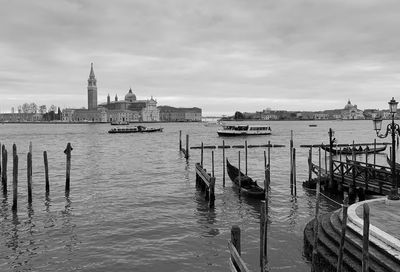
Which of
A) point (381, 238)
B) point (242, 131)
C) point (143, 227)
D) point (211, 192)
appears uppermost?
point (242, 131)

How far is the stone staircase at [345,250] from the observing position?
7629mm

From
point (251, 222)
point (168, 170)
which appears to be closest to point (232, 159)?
point (168, 170)

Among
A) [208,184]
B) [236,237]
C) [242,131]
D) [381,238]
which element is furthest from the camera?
[242,131]

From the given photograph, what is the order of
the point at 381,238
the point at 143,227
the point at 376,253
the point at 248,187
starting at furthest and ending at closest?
the point at 248,187 < the point at 143,227 < the point at 381,238 < the point at 376,253

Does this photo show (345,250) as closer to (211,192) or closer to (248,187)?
(211,192)

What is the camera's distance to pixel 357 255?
826 centimetres

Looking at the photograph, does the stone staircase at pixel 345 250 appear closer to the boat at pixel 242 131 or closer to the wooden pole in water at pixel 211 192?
the wooden pole in water at pixel 211 192

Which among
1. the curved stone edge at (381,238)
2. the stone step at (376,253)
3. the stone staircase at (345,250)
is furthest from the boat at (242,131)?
the stone step at (376,253)

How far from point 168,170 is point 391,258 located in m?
25.5

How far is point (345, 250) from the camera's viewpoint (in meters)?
8.72

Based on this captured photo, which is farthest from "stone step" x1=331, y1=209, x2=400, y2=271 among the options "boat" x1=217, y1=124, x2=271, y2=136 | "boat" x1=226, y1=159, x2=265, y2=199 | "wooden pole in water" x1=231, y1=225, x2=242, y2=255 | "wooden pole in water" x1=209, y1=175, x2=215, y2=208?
"boat" x1=217, y1=124, x2=271, y2=136

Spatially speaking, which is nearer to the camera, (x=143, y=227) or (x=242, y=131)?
(x=143, y=227)

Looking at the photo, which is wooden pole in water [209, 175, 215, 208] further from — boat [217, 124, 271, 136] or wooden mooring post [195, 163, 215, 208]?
boat [217, 124, 271, 136]

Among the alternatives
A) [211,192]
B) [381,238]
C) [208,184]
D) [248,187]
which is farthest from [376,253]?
[248,187]
